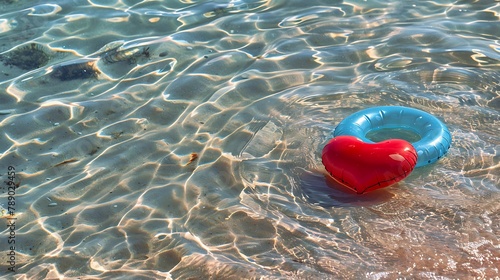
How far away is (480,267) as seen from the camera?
12.0 feet

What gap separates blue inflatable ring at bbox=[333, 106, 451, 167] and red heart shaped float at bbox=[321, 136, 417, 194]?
0.69ft

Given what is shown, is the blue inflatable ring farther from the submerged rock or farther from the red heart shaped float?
the submerged rock

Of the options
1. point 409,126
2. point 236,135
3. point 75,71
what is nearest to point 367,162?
point 409,126

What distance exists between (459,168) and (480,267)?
1.07 meters

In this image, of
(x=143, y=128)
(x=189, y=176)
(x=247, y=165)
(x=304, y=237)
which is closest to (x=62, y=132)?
(x=143, y=128)

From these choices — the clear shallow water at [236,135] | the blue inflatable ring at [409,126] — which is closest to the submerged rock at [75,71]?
the clear shallow water at [236,135]

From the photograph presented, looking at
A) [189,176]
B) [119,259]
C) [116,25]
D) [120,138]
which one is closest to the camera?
[119,259]

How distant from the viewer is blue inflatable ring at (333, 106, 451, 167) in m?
4.52

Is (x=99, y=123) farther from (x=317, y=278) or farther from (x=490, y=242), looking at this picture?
(x=490, y=242)

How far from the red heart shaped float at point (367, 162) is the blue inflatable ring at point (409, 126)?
0.21m

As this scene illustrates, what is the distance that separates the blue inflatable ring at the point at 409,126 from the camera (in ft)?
14.8

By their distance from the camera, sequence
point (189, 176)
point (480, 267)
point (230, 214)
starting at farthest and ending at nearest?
point (189, 176)
point (230, 214)
point (480, 267)

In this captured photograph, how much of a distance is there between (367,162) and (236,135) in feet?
4.30

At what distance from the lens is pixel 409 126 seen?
4.96 meters
